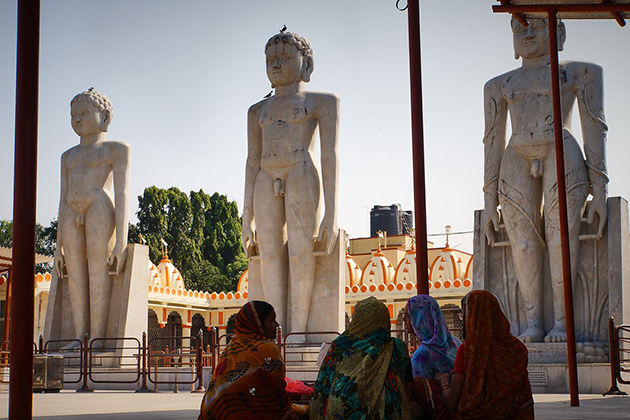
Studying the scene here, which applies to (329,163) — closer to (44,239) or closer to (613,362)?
(613,362)

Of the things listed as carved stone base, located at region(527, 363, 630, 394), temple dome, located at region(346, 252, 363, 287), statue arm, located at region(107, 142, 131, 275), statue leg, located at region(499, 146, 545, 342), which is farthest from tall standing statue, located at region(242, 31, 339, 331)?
temple dome, located at region(346, 252, 363, 287)

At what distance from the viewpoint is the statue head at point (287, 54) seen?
11805 mm

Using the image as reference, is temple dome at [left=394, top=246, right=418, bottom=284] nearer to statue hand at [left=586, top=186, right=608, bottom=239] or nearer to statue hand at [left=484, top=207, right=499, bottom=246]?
statue hand at [left=484, top=207, right=499, bottom=246]

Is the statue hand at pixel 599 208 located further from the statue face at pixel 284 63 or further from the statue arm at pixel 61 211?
the statue arm at pixel 61 211

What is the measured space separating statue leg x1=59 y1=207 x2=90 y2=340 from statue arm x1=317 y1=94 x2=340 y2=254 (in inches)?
187

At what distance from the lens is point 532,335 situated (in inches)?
403

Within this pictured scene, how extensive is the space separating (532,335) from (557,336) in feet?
1.24

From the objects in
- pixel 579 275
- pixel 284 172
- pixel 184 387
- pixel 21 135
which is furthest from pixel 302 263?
pixel 21 135

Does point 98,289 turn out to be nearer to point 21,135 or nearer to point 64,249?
point 64,249

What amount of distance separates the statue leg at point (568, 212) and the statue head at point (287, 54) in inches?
151

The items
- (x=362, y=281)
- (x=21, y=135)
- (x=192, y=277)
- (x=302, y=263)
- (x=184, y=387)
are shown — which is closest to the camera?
(x=21, y=135)

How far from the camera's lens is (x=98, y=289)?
13.9 metres

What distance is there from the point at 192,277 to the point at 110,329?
24.8 meters

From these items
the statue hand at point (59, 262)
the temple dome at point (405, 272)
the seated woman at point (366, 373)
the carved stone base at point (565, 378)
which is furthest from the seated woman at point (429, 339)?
the temple dome at point (405, 272)
